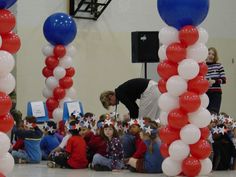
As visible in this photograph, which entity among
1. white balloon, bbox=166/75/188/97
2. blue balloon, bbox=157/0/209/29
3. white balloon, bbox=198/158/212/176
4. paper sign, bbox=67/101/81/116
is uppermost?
blue balloon, bbox=157/0/209/29

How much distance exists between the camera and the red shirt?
7402mm

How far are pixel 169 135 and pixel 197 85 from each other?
2.19 feet

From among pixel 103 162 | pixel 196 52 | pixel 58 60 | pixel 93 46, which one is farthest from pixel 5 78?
pixel 93 46

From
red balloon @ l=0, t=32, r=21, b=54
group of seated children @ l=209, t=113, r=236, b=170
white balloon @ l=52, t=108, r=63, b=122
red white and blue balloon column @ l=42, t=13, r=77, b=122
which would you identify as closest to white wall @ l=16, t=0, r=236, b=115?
red white and blue balloon column @ l=42, t=13, r=77, b=122

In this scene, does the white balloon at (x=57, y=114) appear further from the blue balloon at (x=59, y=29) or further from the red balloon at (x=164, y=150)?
the red balloon at (x=164, y=150)

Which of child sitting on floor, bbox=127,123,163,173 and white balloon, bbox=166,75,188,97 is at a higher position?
white balloon, bbox=166,75,188,97

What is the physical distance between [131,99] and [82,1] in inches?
173

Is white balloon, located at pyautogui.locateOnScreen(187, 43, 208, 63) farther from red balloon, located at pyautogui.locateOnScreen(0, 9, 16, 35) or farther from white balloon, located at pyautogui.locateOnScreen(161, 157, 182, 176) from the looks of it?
red balloon, located at pyautogui.locateOnScreen(0, 9, 16, 35)

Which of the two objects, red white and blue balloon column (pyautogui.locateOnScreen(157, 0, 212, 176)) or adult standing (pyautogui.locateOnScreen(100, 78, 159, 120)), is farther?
adult standing (pyautogui.locateOnScreen(100, 78, 159, 120))

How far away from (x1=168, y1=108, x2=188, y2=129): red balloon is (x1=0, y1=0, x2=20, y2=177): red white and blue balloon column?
2.07 metres

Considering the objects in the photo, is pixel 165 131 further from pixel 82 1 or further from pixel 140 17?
pixel 140 17

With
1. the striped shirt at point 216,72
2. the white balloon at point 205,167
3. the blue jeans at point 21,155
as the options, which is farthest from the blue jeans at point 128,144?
the striped shirt at point 216,72

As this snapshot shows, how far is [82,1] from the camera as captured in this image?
478 inches

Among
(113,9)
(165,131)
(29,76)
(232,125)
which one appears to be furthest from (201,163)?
(113,9)
